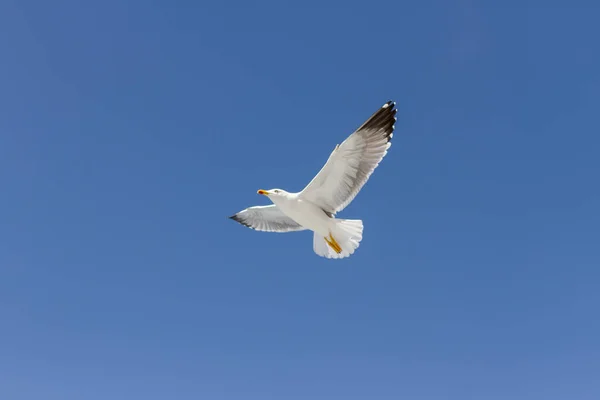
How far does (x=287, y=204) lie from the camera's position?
1259 cm

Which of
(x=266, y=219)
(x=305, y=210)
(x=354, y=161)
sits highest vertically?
(x=266, y=219)

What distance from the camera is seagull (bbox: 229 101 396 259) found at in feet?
38.1

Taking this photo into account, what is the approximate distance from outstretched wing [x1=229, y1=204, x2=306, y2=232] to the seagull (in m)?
1.24

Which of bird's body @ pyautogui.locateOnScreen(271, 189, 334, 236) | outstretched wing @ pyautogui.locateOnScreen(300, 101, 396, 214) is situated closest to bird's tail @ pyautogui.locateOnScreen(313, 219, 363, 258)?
bird's body @ pyautogui.locateOnScreen(271, 189, 334, 236)

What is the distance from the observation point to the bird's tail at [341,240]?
12531mm

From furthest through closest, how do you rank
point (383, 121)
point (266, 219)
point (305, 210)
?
1. point (266, 219)
2. point (305, 210)
3. point (383, 121)

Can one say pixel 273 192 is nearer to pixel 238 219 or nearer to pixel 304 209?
pixel 304 209

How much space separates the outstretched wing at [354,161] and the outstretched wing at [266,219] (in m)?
1.89

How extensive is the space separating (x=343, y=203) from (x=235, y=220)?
347 cm

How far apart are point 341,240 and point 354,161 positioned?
1795 mm

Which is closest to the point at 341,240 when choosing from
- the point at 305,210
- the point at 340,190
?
the point at 305,210

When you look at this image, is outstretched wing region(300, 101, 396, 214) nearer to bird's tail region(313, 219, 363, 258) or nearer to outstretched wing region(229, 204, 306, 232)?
bird's tail region(313, 219, 363, 258)

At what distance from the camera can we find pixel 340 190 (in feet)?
40.5

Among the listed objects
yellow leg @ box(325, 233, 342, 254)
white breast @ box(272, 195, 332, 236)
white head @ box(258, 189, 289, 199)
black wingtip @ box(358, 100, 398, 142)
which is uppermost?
black wingtip @ box(358, 100, 398, 142)
